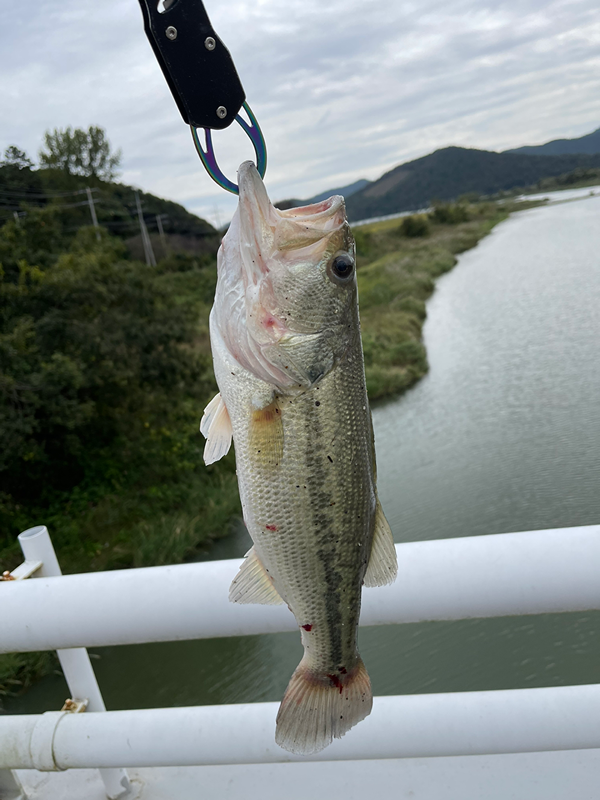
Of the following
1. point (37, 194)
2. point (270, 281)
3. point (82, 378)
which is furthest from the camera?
point (37, 194)

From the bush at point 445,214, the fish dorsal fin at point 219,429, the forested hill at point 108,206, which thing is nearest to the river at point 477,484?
the fish dorsal fin at point 219,429

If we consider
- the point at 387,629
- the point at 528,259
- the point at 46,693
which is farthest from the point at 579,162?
the point at 46,693

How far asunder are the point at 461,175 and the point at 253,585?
1635 cm

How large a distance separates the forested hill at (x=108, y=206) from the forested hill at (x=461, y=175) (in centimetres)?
402

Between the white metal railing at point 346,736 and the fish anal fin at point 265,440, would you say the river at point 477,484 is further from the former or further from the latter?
the fish anal fin at point 265,440

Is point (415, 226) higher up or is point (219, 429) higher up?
point (415, 226)

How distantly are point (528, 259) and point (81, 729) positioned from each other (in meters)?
11.9

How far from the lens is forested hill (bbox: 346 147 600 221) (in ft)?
42.7

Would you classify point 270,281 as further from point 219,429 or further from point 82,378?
point 82,378

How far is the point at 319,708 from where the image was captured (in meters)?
0.79

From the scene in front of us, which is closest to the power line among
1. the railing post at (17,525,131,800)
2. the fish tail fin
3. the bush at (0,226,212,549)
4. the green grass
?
the bush at (0,226,212,549)

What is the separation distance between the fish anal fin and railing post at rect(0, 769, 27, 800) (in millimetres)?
1569

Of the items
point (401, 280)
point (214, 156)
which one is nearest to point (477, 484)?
point (214, 156)

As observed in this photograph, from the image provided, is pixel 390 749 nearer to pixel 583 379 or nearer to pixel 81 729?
pixel 81 729
